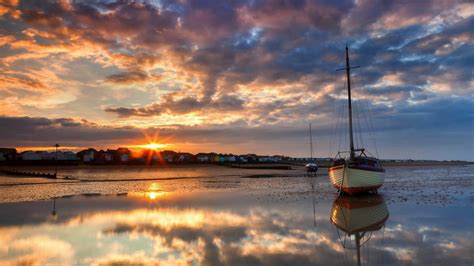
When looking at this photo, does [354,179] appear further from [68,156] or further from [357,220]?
[68,156]

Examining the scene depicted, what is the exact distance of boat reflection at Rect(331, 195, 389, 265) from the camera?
14.1 m

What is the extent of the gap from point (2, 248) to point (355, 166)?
81.3 feet

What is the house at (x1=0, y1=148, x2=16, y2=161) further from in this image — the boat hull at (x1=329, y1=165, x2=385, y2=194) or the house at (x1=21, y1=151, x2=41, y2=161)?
the boat hull at (x1=329, y1=165, x2=385, y2=194)

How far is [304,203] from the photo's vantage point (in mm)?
26016

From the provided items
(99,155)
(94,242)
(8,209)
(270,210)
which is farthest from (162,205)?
(99,155)

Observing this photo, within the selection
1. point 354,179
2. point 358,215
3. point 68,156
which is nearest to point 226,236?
point 358,215

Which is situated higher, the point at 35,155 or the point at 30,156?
the point at 35,155

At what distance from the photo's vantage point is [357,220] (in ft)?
62.7

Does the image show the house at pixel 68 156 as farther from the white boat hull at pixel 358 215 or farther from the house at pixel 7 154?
the white boat hull at pixel 358 215

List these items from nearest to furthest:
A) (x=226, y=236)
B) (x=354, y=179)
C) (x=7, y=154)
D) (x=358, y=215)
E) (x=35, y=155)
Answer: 1. (x=226, y=236)
2. (x=358, y=215)
3. (x=354, y=179)
4. (x=7, y=154)
5. (x=35, y=155)

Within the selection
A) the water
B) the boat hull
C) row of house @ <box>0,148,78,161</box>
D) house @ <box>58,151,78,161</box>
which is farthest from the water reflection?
row of house @ <box>0,148,78,161</box>

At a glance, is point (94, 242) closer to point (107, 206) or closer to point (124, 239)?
point (124, 239)

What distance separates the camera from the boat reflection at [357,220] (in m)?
14.1

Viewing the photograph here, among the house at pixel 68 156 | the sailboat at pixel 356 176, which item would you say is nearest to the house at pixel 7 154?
the house at pixel 68 156
